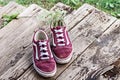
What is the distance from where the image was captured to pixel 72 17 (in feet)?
9.46

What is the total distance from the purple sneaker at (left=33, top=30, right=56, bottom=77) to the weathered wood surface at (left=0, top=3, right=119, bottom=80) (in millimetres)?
59

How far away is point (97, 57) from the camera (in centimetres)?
249

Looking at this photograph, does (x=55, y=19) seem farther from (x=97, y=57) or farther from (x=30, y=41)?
(x=97, y=57)

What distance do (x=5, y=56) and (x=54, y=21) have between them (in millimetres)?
494

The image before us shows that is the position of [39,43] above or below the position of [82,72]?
above

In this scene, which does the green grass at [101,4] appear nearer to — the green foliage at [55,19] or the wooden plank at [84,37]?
the wooden plank at [84,37]

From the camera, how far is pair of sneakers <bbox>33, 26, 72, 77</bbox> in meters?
2.35

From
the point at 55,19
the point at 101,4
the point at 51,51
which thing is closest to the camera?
the point at 51,51

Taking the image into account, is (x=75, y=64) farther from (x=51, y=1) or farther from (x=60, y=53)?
(x=51, y=1)

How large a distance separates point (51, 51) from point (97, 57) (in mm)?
360

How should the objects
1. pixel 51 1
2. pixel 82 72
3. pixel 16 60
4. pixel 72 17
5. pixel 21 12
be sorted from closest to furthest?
pixel 82 72 → pixel 16 60 → pixel 72 17 → pixel 21 12 → pixel 51 1

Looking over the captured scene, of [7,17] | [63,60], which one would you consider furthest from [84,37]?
[7,17]

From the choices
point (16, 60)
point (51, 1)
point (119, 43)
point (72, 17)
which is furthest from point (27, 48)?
point (51, 1)

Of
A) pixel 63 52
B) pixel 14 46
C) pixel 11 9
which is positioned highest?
pixel 63 52
